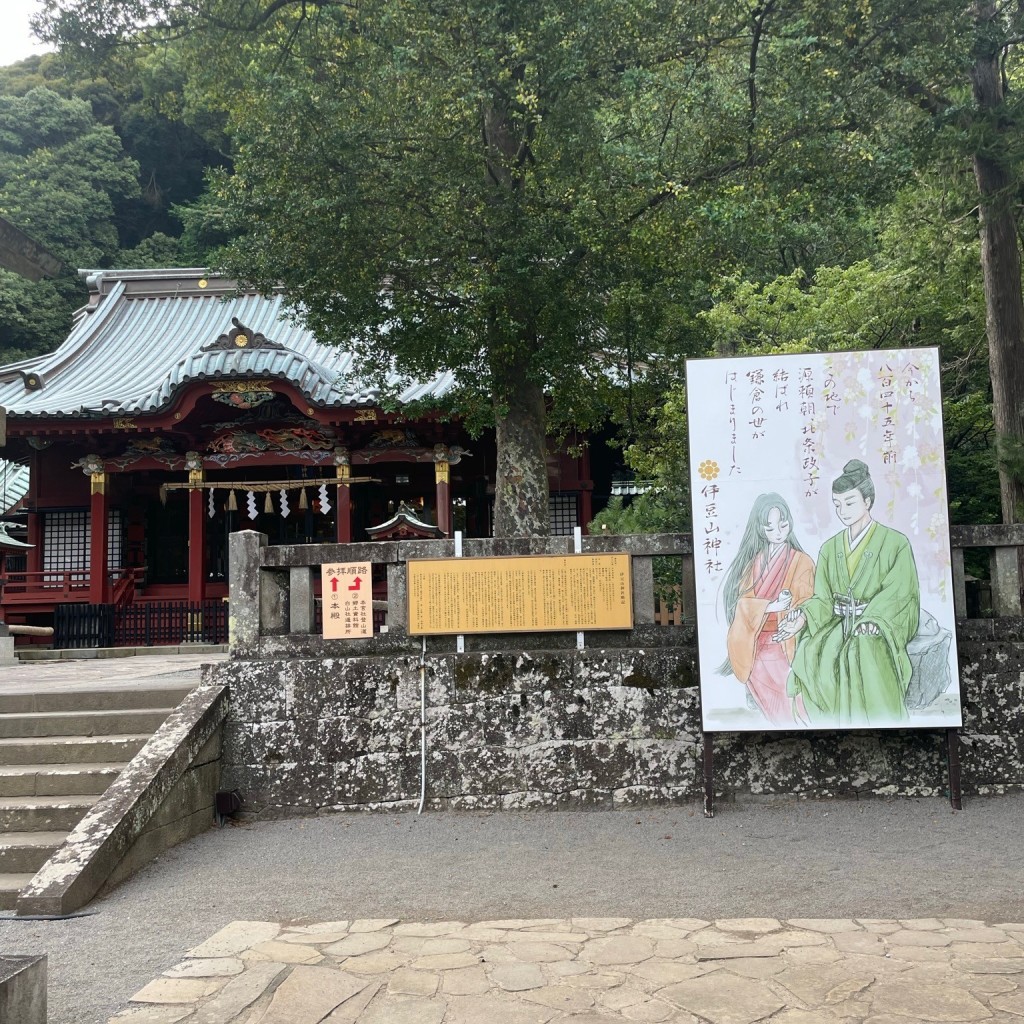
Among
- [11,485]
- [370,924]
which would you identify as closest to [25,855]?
[370,924]

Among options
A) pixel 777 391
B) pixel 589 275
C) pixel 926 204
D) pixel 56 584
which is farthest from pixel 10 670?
pixel 926 204

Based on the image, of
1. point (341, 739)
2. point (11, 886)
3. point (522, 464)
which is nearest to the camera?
point (11, 886)

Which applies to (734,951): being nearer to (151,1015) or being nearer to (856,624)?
(151,1015)

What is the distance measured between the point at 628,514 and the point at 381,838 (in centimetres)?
808

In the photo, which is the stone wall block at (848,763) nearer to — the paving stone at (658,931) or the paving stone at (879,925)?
the paving stone at (879,925)

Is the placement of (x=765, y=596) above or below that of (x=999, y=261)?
below

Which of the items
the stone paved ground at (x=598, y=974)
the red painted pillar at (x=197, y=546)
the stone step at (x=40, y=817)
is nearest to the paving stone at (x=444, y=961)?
the stone paved ground at (x=598, y=974)

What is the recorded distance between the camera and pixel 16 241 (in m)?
4.55

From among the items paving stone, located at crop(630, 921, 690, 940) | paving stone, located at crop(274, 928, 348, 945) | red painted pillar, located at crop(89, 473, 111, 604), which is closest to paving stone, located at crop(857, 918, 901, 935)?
paving stone, located at crop(630, 921, 690, 940)

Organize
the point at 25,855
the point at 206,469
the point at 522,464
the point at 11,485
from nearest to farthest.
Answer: the point at 25,855 < the point at 522,464 < the point at 206,469 < the point at 11,485

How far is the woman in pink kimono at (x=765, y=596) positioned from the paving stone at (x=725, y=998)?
8.79ft

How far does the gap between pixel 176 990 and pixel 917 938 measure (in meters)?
3.36

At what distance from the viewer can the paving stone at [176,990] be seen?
149 inches

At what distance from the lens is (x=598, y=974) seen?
3893 millimetres
